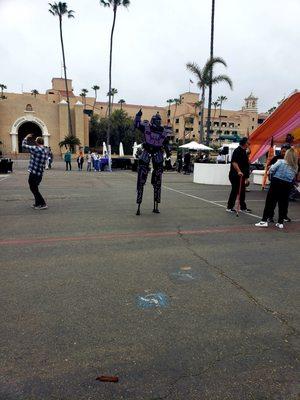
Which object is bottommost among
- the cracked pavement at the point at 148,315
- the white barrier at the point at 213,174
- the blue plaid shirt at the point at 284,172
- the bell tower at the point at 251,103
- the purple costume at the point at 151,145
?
the cracked pavement at the point at 148,315

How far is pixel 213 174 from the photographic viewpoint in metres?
15.7

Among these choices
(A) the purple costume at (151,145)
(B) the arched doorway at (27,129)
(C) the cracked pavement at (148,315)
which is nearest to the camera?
(C) the cracked pavement at (148,315)

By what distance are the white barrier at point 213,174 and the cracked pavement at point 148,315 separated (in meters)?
9.36

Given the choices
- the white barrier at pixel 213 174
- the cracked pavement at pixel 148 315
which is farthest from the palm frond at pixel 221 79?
the cracked pavement at pixel 148 315

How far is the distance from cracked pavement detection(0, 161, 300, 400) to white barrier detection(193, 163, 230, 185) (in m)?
9.36

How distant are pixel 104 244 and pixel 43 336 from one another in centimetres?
263

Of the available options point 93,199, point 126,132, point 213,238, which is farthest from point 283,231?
point 126,132

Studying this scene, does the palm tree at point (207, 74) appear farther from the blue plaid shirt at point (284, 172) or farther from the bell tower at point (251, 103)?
the bell tower at point (251, 103)

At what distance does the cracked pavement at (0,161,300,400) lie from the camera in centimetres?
227

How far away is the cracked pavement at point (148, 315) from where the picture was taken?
7.44ft

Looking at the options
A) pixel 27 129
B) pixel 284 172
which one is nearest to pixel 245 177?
pixel 284 172

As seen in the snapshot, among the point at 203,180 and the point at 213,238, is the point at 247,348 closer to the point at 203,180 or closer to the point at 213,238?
the point at 213,238

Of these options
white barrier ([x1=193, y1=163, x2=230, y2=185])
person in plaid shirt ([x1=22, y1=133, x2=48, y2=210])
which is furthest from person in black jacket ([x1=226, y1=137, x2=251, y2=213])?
white barrier ([x1=193, y1=163, x2=230, y2=185])

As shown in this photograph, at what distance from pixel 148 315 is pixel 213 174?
13.1 meters
